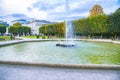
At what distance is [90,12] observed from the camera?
58469 mm

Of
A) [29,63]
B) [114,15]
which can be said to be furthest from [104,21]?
[29,63]

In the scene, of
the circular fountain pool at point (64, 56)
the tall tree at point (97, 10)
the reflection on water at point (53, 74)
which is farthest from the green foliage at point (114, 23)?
the reflection on water at point (53, 74)

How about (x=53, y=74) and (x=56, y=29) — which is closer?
(x=53, y=74)

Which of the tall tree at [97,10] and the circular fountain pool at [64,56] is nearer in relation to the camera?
the circular fountain pool at [64,56]

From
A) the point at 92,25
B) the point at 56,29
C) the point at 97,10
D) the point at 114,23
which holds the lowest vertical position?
the point at 56,29

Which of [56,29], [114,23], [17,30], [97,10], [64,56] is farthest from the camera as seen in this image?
[17,30]

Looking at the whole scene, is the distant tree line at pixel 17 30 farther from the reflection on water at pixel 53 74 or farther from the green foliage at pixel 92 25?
the reflection on water at pixel 53 74

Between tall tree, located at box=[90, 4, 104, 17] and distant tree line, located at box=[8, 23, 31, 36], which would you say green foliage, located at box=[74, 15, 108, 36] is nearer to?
tall tree, located at box=[90, 4, 104, 17]

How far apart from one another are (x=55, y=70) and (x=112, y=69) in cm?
181

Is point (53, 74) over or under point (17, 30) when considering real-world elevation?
under

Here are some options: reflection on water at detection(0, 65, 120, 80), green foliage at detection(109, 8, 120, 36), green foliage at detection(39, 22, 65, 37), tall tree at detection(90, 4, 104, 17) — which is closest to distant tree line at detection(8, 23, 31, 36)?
green foliage at detection(39, 22, 65, 37)

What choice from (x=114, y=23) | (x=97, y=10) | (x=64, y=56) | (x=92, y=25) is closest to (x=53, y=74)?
(x=64, y=56)

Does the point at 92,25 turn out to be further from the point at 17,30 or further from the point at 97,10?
the point at 17,30

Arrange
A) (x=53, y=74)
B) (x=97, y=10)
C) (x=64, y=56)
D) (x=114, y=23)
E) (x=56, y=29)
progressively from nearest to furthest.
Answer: (x=53, y=74) → (x=64, y=56) → (x=114, y=23) → (x=56, y=29) → (x=97, y=10)
